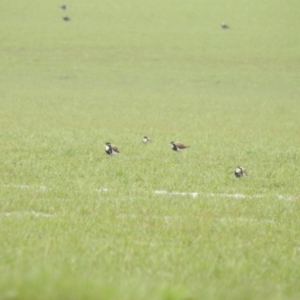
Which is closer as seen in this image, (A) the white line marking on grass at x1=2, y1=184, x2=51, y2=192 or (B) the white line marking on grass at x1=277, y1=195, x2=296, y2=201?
(A) the white line marking on grass at x1=2, y1=184, x2=51, y2=192

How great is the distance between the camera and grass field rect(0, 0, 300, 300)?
6.54m

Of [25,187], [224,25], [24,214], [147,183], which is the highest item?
[24,214]

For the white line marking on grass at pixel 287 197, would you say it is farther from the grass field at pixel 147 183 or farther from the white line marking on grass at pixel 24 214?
the white line marking on grass at pixel 24 214

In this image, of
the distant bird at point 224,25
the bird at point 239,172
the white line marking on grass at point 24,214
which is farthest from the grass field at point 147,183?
the distant bird at point 224,25

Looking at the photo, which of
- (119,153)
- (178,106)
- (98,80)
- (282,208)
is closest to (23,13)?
(98,80)

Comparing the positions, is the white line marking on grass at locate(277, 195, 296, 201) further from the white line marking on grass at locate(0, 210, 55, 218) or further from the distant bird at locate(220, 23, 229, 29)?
the distant bird at locate(220, 23, 229, 29)

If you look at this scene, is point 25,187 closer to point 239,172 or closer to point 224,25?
point 239,172

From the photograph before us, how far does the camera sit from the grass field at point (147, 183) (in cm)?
654

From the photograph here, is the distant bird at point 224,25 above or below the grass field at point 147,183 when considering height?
below

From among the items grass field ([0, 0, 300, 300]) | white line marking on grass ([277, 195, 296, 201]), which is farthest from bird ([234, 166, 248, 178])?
white line marking on grass ([277, 195, 296, 201])

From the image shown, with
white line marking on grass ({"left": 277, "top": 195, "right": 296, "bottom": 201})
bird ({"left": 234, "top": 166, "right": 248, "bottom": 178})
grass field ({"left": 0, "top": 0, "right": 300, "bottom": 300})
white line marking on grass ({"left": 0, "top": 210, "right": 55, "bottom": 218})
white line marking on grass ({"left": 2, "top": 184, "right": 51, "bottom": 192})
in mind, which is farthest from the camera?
bird ({"left": 234, "top": 166, "right": 248, "bottom": 178})

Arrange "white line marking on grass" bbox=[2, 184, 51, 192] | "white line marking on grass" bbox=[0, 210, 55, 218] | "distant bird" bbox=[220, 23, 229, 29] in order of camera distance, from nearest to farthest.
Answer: "white line marking on grass" bbox=[0, 210, 55, 218] → "white line marking on grass" bbox=[2, 184, 51, 192] → "distant bird" bbox=[220, 23, 229, 29]

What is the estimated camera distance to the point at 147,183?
41.8 ft

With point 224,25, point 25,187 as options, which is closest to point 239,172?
point 25,187
